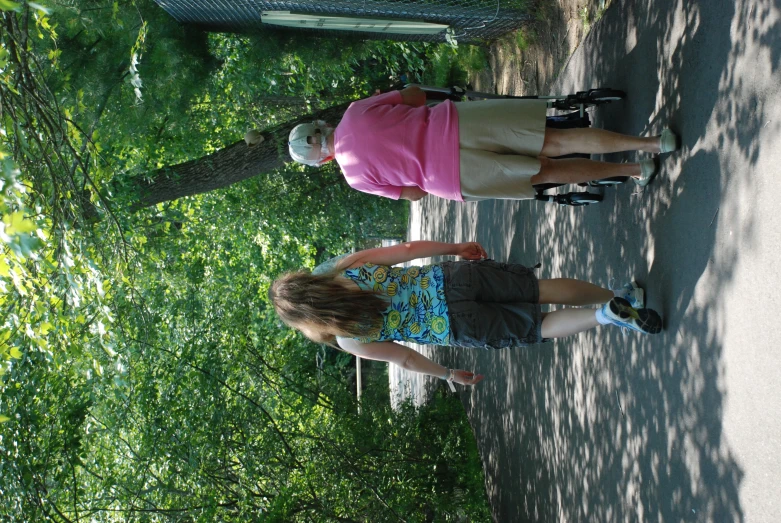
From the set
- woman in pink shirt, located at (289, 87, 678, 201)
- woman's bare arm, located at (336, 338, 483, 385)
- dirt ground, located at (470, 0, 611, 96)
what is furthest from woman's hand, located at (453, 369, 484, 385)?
dirt ground, located at (470, 0, 611, 96)

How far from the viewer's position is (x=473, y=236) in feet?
33.3

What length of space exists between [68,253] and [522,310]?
3226 millimetres

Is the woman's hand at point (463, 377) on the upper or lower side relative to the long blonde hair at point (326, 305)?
lower

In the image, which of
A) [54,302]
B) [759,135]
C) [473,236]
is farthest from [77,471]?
[759,135]

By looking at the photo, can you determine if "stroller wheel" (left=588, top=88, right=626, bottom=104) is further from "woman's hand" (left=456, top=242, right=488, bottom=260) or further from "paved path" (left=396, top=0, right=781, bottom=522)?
"woman's hand" (left=456, top=242, right=488, bottom=260)

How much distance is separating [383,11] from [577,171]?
Result: 12.1 ft

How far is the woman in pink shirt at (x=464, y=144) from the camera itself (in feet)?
13.5

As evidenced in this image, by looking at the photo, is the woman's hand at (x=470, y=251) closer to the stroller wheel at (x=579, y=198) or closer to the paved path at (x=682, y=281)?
the stroller wheel at (x=579, y=198)

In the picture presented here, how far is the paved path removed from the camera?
11.0 ft

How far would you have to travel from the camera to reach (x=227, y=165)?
28.8ft

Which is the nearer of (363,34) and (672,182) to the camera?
(672,182)

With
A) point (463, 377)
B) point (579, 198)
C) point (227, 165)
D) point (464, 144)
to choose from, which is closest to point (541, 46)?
point (579, 198)

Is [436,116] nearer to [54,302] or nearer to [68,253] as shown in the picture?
[68,253]

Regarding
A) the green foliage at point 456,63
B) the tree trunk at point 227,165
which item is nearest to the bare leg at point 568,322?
the tree trunk at point 227,165
